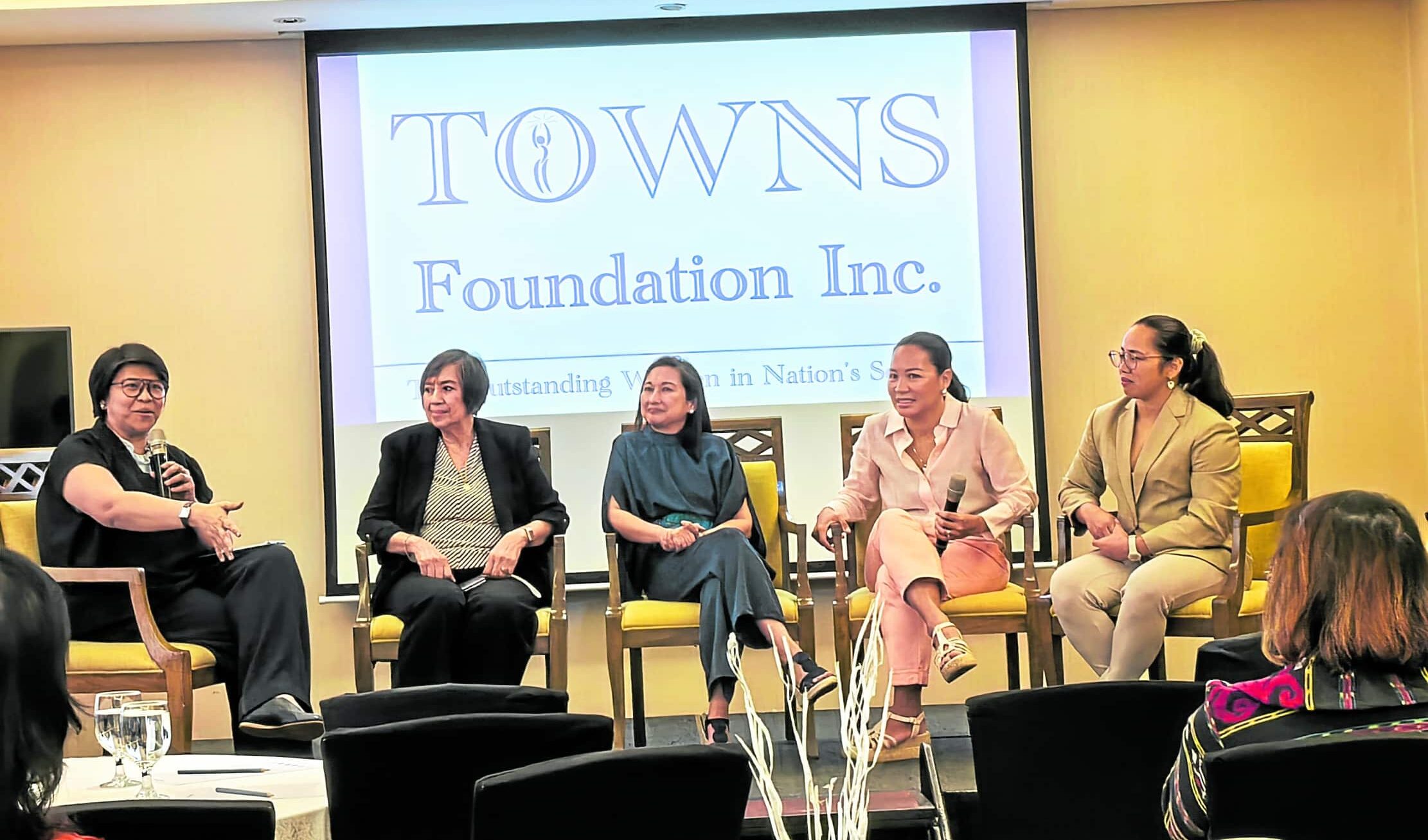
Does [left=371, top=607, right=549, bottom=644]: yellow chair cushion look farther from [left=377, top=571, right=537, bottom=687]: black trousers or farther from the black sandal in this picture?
the black sandal

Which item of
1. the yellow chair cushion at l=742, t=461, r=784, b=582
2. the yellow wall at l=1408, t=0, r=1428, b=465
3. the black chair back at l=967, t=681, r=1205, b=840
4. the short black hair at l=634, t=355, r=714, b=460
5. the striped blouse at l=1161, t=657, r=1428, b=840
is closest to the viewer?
the striped blouse at l=1161, t=657, r=1428, b=840

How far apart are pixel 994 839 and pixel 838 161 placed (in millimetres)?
3622

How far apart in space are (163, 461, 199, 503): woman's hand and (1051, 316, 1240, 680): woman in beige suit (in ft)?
8.33

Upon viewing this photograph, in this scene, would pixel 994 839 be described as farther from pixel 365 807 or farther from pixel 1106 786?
pixel 365 807

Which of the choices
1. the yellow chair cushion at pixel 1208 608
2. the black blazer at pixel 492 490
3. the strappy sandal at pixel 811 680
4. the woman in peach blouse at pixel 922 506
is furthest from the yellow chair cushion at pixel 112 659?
the yellow chair cushion at pixel 1208 608

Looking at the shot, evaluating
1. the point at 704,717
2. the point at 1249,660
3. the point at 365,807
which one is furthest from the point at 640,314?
the point at 365,807

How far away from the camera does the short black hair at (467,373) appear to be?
455 cm

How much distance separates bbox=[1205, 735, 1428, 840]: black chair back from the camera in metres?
1.61

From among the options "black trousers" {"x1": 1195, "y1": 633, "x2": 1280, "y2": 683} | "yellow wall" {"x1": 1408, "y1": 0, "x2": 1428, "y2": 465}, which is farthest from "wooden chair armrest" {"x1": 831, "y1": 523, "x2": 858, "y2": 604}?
"yellow wall" {"x1": 1408, "y1": 0, "x2": 1428, "y2": 465}

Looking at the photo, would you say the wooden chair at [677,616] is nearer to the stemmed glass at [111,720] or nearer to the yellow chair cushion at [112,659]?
the yellow chair cushion at [112,659]

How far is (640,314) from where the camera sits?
539cm

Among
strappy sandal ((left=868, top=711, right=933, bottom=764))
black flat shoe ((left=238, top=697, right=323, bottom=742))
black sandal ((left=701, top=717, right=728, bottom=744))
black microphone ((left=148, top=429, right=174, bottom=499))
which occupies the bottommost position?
strappy sandal ((left=868, top=711, right=933, bottom=764))

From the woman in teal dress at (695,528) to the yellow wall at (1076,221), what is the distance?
921 mm

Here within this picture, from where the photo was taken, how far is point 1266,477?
15.4 ft
